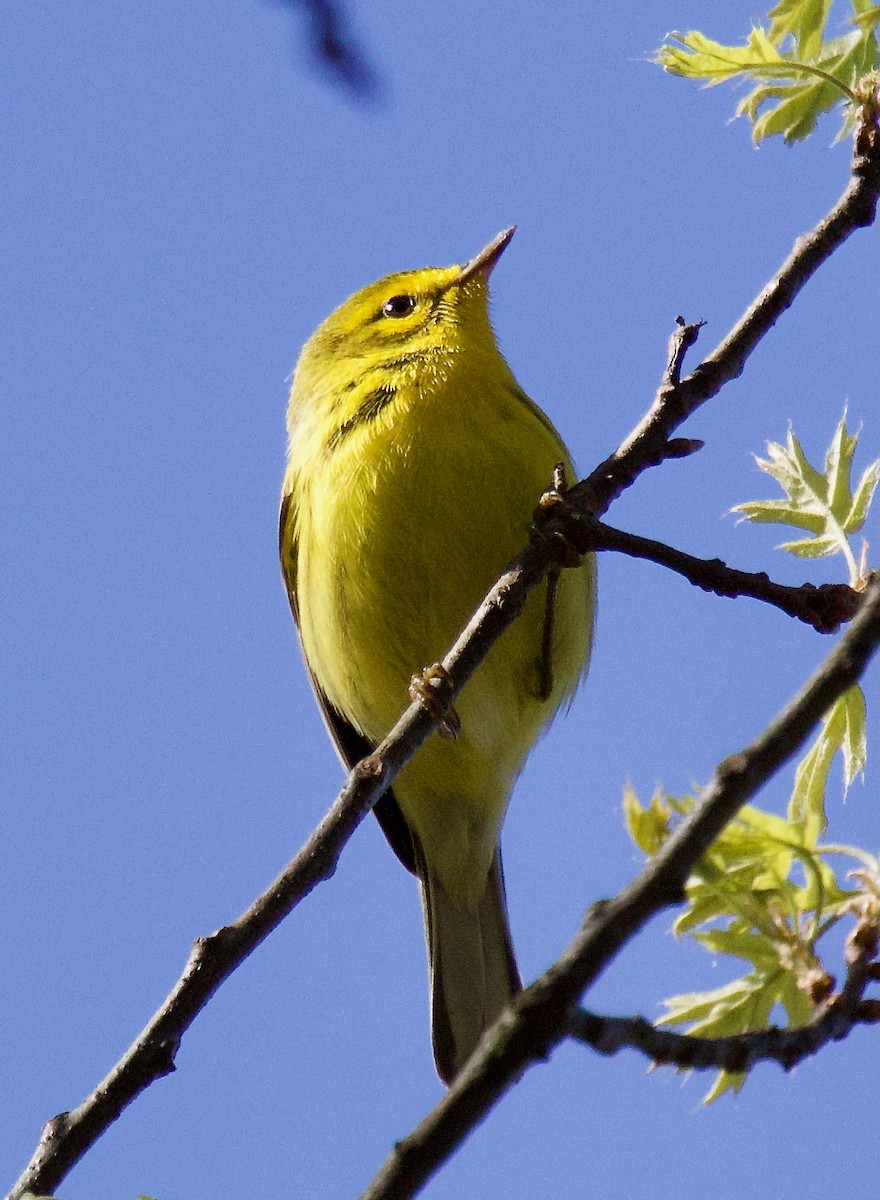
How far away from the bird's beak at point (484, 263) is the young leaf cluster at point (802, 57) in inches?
97.0

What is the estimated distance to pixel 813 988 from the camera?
2158 millimetres

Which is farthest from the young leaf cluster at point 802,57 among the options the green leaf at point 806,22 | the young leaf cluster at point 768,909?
the young leaf cluster at point 768,909

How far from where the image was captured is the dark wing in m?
5.09

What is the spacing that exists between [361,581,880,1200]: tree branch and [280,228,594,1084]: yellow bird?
7.38 ft

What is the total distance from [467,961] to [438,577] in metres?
1.39

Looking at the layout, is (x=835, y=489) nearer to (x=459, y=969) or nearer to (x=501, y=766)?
(x=501, y=766)

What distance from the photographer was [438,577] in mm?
4227

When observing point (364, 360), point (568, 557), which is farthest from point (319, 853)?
point (364, 360)

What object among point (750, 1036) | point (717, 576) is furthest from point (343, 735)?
point (750, 1036)

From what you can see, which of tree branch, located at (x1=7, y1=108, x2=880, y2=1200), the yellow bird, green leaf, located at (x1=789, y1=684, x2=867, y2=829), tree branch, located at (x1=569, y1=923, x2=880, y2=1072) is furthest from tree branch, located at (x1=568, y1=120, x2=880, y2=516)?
tree branch, located at (x1=569, y1=923, x2=880, y2=1072)

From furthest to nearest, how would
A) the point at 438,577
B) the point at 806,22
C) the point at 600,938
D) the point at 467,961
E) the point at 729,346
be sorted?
the point at 467,961 → the point at 438,577 → the point at 729,346 → the point at 806,22 → the point at 600,938

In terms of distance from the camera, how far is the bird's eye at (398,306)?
17.4 ft

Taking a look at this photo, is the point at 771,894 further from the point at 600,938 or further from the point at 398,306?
the point at 398,306

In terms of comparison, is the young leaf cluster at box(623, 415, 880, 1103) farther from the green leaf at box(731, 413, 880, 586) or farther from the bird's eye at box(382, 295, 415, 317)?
the bird's eye at box(382, 295, 415, 317)
